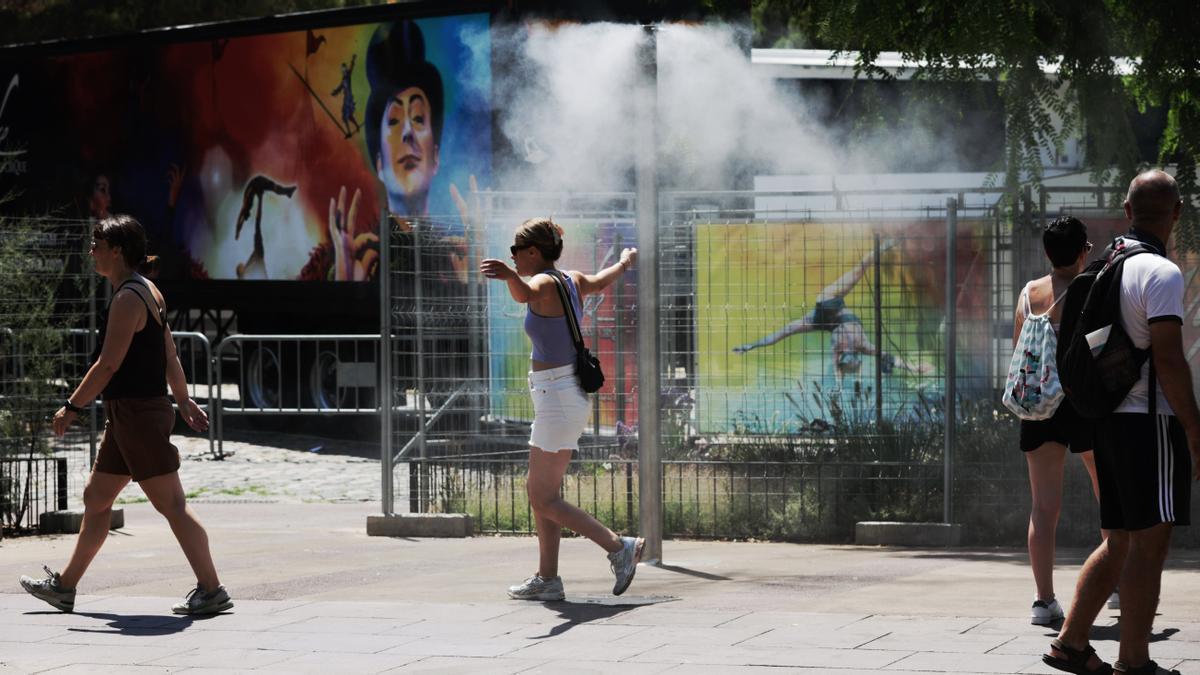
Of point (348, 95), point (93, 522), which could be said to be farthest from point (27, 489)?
point (348, 95)

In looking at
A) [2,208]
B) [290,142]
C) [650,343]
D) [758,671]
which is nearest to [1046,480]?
[758,671]

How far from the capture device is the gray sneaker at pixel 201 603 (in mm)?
7277

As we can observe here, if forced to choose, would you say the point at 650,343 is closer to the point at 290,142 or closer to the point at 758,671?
the point at 758,671

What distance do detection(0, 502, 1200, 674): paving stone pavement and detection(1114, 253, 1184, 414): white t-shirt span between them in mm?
985

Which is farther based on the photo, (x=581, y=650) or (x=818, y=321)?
(x=818, y=321)

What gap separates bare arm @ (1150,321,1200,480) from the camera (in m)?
5.19

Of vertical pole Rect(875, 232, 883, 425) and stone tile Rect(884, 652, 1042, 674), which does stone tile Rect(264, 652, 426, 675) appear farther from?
vertical pole Rect(875, 232, 883, 425)

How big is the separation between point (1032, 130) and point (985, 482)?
2049 mm

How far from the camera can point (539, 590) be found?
24.6ft

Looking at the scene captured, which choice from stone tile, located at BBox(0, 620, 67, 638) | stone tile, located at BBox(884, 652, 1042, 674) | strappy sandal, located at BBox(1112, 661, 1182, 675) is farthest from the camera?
stone tile, located at BBox(0, 620, 67, 638)

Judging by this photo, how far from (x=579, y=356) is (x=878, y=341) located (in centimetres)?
354

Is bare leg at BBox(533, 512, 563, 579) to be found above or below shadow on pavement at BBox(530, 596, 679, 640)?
above

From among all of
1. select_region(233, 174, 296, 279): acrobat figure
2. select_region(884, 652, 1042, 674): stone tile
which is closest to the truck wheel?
select_region(233, 174, 296, 279): acrobat figure

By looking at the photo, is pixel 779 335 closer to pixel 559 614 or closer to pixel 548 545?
pixel 548 545
